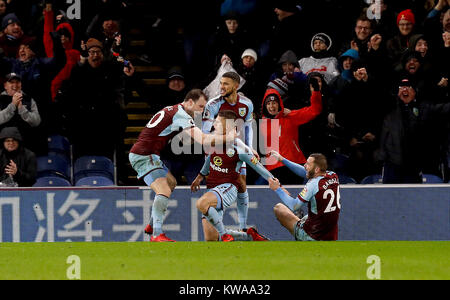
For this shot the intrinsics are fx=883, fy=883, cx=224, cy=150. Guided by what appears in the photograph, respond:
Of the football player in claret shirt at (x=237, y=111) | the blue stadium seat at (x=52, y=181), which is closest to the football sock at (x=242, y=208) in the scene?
the football player in claret shirt at (x=237, y=111)

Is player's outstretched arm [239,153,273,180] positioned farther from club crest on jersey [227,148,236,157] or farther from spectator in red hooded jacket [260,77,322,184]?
spectator in red hooded jacket [260,77,322,184]

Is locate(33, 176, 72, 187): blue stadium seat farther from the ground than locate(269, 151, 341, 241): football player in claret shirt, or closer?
farther from the ground

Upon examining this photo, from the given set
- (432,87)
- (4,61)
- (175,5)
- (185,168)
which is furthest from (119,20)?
(432,87)

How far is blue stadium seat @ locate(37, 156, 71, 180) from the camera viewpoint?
44.4ft

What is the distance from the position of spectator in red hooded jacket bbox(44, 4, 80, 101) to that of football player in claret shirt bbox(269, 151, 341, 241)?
4739mm

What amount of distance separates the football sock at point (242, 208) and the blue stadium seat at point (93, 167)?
99.2 inches

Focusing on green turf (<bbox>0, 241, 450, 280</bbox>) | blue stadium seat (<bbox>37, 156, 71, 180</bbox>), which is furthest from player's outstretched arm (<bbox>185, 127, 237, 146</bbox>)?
blue stadium seat (<bbox>37, 156, 71, 180</bbox>)

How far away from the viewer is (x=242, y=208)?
470 inches

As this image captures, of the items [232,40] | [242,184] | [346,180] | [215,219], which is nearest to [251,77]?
[232,40]

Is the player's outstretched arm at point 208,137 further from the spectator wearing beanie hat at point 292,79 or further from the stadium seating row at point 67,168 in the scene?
the stadium seating row at point 67,168

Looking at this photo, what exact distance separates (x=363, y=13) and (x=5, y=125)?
5.95 m

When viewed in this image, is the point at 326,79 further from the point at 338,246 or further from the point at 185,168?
the point at 338,246

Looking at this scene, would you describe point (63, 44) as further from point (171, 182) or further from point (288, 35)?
point (171, 182)

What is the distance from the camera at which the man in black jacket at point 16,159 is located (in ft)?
42.5
